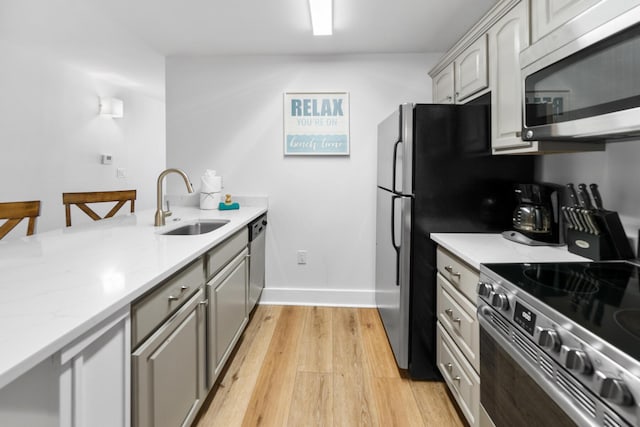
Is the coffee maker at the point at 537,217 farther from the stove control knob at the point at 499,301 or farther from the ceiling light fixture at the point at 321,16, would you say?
the ceiling light fixture at the point at 321,16

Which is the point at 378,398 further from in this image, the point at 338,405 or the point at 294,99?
the point at 294,99

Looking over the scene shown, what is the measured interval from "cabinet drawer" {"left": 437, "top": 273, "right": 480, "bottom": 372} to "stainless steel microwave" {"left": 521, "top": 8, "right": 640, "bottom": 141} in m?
0.78

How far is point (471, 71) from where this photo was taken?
2.18 m

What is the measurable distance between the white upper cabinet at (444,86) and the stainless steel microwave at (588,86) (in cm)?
120

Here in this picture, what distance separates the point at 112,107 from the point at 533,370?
4.48 m

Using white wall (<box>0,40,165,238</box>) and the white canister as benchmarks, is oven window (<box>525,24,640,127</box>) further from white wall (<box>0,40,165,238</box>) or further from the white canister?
white wall (<box>0,40,165,238</box>)

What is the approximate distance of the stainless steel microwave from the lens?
3.07 ft

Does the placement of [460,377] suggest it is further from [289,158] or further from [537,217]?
[289,158]

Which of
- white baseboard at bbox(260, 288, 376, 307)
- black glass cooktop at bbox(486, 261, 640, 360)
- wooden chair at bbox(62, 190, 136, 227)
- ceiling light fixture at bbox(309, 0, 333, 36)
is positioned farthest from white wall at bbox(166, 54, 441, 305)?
black glass cooktop at bbox(486, 261, 640, 360)

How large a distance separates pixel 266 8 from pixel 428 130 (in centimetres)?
142

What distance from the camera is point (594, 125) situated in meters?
1.06

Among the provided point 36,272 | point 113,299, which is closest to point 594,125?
point 113,299

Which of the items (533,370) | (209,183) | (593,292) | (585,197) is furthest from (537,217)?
(209,183)

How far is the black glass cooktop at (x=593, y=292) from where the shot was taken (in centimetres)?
79
